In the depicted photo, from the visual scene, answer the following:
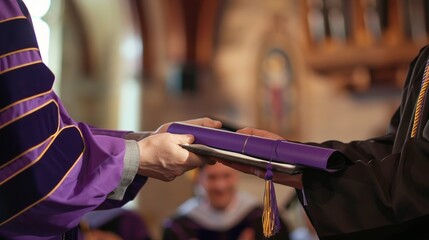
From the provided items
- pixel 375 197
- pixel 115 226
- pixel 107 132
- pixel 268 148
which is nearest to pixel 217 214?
pixel 115 226

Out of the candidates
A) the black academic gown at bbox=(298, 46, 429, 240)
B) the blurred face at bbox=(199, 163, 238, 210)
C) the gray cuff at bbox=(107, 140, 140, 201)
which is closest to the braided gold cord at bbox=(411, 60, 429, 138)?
the black academic gown at bbox=(298, 46, 429, 240)

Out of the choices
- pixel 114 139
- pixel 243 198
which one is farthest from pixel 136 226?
pixel 114 139

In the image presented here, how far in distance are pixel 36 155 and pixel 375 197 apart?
4.02 feet

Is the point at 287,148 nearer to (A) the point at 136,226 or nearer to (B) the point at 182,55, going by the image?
(A) the point at 136,226

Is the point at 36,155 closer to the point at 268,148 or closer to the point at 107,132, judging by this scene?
the point at 107,132

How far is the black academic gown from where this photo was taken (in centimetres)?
225

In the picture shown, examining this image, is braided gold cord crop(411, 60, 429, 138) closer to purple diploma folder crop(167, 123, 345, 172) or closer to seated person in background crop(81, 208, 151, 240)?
purple diploma folder crop(167, 123, 345, 172)

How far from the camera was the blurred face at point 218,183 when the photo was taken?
5.56 metres

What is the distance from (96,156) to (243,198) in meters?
3.56

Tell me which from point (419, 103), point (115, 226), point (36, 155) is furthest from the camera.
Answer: point (115, 226)

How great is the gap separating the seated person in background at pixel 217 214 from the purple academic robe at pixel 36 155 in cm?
314

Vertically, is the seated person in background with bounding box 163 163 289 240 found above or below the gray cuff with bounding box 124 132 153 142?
below

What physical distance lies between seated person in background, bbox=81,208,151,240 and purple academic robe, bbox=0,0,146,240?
3149mm

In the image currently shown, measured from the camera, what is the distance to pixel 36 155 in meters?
2.31
